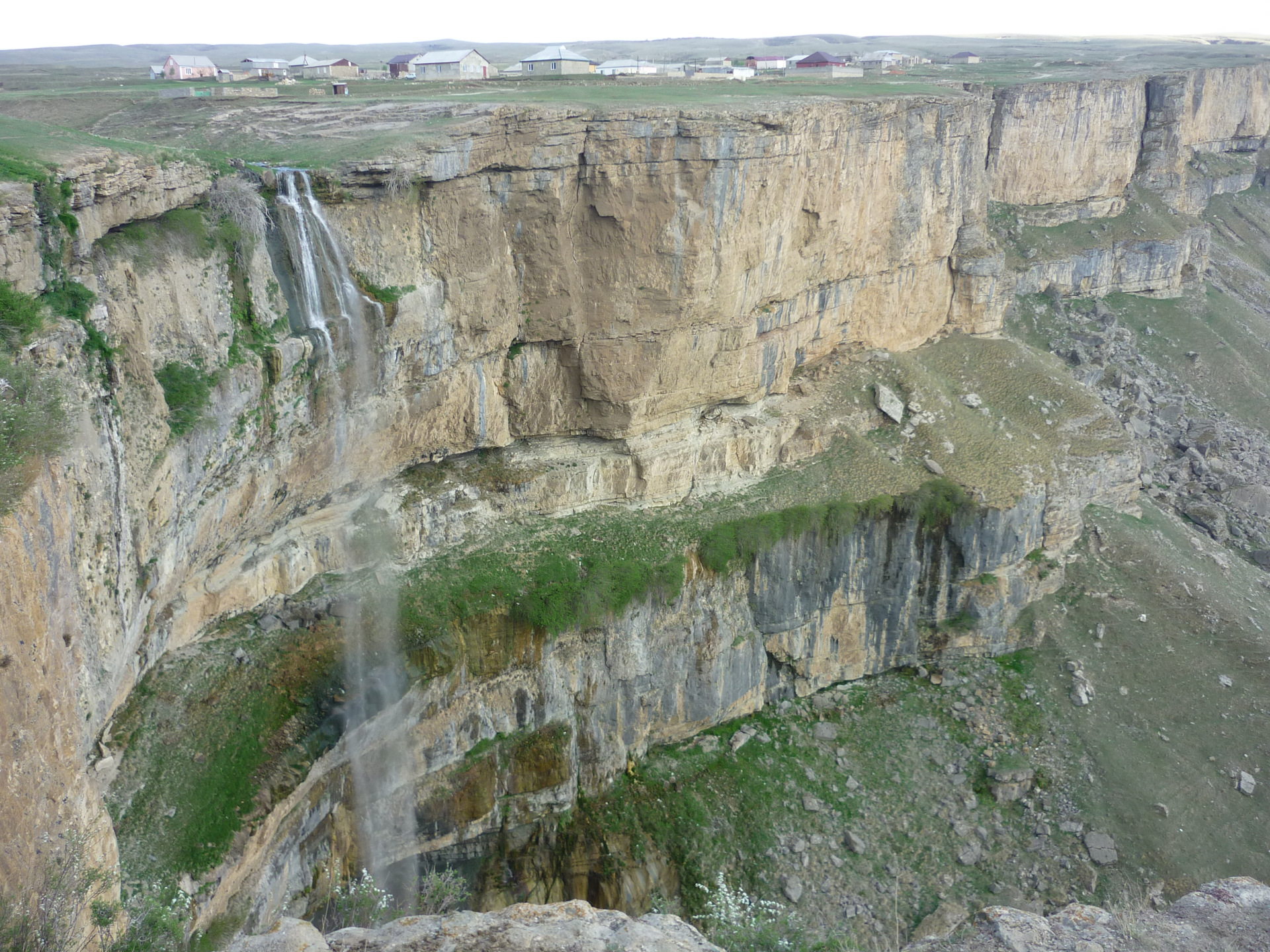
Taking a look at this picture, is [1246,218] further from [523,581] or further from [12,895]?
[12,895]

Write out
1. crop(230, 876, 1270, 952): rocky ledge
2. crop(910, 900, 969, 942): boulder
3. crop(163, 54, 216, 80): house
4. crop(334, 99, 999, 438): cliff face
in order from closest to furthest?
1. crop(230, 876, 1270, 952): rocky ledge
2. crop(910, 900, 969, 942): boulder
3. crop(334, 99, 999, 438): cliff face
4. crop(163, 54, 216, 80): house

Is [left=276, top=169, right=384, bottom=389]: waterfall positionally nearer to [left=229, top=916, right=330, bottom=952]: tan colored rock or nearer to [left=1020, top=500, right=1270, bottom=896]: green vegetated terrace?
[left=229, top=916, right=330, bottom=952]: tan colored rock

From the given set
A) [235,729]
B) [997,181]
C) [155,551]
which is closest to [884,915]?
[235,729]

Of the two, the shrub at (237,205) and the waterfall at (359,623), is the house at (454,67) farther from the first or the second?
the shrub at (237,205)

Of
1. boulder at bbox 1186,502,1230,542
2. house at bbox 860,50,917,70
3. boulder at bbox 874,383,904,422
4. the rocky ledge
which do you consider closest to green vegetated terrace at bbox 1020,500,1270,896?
boulder at bbox 1186,502,1230,542

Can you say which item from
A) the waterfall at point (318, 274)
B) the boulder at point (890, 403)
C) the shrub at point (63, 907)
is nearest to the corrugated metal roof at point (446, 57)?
the waterfall at point (318, 274)

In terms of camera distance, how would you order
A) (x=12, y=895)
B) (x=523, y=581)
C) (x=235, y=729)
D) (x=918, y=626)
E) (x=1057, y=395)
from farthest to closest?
(x=1057, y=395)
(x=918, y=626)
(x=523, y=581)
(x=235, y=729)
(x=12, y=895)

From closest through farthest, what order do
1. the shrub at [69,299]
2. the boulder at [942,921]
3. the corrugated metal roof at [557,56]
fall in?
the shrub at [69,299], the boulder at [942,921], the corrugated metal roof at [557,56]
